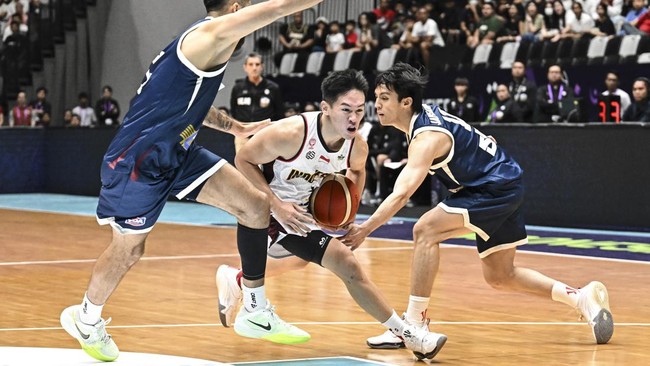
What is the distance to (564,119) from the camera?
16.3m

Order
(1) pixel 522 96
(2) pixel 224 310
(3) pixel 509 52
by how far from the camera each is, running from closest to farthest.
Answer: (2) pixel 224 310
(1) pixel 522 96
(3) pixel 509 52

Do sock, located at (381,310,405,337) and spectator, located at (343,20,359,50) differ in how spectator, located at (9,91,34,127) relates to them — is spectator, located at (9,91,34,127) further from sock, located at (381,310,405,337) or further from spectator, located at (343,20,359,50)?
sock, located at (381,310,405,337)

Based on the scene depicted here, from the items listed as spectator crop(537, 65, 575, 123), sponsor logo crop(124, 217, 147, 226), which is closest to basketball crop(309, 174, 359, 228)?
sponsor logo crop(124, 217, 147, 226)

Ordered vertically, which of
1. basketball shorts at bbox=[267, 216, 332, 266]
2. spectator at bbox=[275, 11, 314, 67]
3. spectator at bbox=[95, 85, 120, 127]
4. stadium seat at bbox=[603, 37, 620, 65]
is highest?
basketball shorts at bbox=[267, 216, 332, 266]

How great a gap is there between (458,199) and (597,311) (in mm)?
1054

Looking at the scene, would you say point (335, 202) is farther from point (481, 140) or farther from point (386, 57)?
point (386, 57)

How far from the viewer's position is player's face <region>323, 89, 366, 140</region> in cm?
674

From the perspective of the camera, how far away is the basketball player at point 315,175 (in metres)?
6.68

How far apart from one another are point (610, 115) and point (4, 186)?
1311cm

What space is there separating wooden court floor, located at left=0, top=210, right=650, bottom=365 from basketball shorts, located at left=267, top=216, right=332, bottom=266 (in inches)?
21.0

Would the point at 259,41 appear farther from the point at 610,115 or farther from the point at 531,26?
the point at 610,115

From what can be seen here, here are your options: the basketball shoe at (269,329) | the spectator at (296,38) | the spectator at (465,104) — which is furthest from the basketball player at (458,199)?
the spectator at (296,38)

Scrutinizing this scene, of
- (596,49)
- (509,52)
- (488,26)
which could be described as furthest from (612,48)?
(488,26)

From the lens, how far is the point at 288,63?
2344 cm
